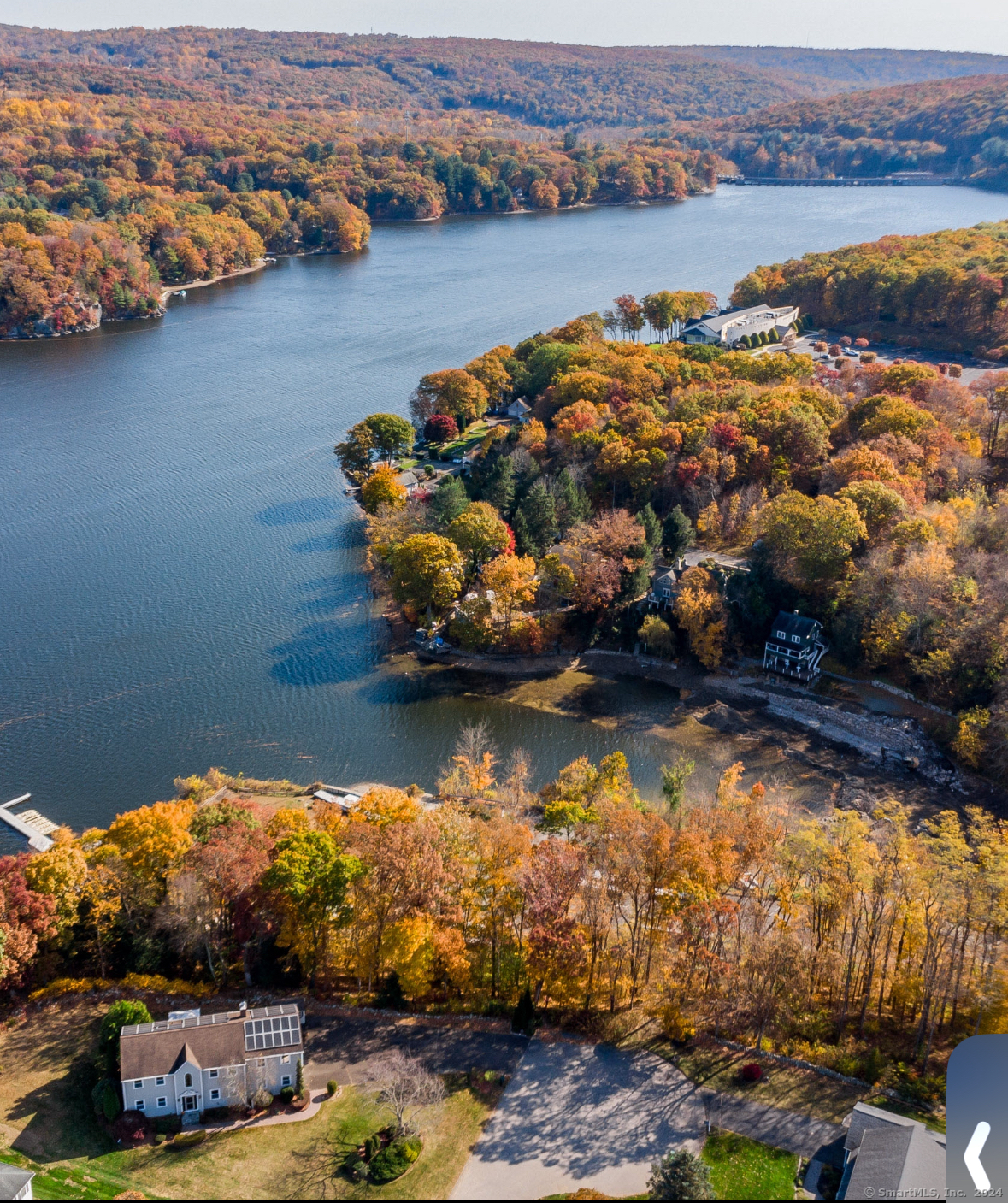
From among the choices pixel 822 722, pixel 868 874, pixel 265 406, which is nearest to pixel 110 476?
pixel 265 406

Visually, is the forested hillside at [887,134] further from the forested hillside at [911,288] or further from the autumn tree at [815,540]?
the autumn tree at [815,540]

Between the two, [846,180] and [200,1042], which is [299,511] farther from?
[846,180]

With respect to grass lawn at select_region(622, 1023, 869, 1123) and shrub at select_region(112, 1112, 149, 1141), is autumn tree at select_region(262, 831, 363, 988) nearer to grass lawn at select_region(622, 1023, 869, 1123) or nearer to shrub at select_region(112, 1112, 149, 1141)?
shrub at select_region(112, 1112, 149, 1141)

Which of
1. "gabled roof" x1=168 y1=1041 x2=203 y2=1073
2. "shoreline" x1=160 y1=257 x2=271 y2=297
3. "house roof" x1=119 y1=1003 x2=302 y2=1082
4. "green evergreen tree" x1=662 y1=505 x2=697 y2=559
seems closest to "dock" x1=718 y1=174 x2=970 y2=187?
"shoreline" x1=160 y1=257 x2=271 y2=297

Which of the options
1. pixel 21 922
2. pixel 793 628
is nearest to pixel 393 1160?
pixel 21 922

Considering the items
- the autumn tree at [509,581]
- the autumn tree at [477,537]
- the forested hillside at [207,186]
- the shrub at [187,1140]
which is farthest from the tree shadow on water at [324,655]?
the forested hillside at [207,186]

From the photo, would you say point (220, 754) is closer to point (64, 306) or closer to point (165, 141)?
point (64, 306)
